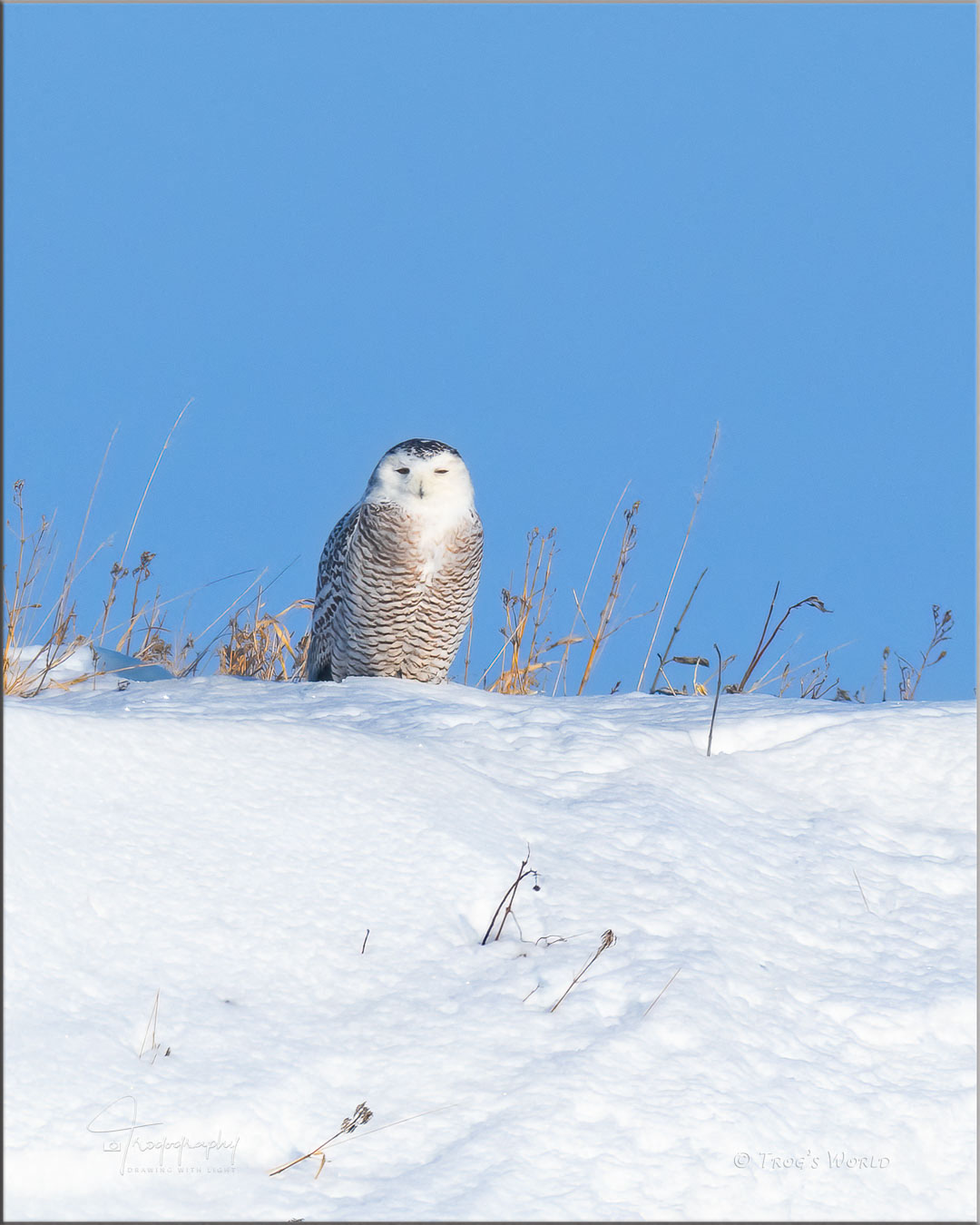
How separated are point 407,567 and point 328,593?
1.89 feet

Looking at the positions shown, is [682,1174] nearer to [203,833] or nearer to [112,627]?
[203,833]

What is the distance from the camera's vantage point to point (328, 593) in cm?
487

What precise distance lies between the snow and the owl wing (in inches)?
67.6

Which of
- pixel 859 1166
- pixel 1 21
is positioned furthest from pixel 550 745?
pixel 1 21

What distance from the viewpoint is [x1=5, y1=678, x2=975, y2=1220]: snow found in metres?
1.68

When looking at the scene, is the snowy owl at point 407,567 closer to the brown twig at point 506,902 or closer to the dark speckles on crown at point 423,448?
the dark speckles on crown at point 423,448

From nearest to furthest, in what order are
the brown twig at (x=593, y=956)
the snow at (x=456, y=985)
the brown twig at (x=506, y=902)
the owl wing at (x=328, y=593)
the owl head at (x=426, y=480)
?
the snow at (x=456, y=985) → the brown twig at (x=593, y=956) → the brown twig at (x=506, y=902) → the owl head at (x=426, y=480) → the owl wing at (x=328, y=593)

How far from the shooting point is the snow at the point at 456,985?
1682mm

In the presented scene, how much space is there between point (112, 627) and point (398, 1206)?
3443 mm

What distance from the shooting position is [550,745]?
10.1 ft

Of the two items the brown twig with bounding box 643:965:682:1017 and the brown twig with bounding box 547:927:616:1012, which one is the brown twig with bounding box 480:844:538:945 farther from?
the brown twig with bounding box 643:965:682:1017

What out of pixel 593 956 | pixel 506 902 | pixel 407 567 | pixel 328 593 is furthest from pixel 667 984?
pixel 328 593

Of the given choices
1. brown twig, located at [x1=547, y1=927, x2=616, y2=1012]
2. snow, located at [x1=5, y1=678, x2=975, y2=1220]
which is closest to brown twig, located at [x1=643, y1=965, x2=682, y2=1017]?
snow, located at [x1=5, y1=678, x2=975, y2=1220]

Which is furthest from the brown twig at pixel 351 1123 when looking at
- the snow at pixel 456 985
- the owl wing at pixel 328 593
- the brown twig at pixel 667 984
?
the owl wing at pixel 328 593
